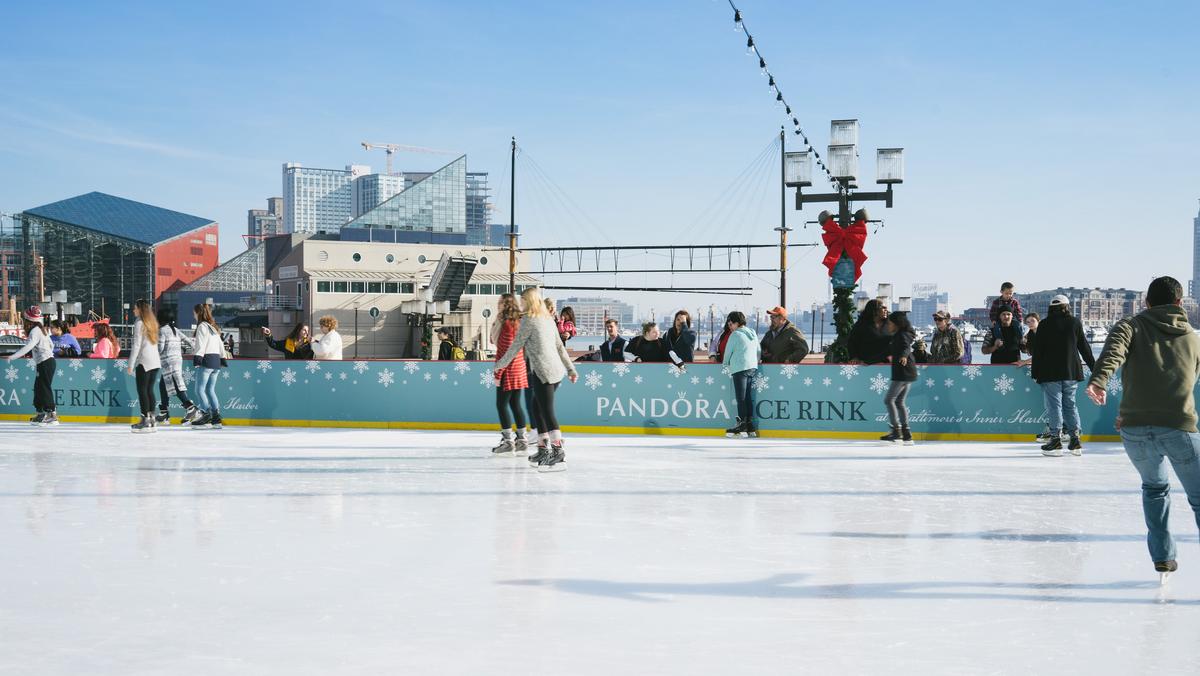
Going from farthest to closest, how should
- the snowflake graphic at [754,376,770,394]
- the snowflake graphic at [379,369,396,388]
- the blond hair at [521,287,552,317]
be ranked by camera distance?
1. the snowflake graphic at [379,369,396,388]
2. the snowflake graphic at [754,376,770,394]
3. the blond hair at [521,287,552,317]

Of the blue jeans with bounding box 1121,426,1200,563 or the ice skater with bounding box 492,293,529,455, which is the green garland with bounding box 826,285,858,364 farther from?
the blue jeans with bounding box 1121,426,1200,563

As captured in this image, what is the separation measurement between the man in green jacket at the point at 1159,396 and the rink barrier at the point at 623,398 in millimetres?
6812

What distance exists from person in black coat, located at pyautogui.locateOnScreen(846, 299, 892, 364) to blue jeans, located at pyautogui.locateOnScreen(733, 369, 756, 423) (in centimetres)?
126

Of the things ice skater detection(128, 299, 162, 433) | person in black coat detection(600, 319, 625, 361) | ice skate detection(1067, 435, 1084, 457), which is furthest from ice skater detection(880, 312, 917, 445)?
ice skater detection(128, 299, 162, 433)

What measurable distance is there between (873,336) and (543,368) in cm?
467

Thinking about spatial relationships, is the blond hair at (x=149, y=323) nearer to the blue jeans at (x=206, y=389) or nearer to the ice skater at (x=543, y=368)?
the blue jeans at (x=206, y=389)

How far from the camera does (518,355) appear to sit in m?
9.25

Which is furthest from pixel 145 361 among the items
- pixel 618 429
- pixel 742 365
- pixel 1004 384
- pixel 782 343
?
pixel 1004 384

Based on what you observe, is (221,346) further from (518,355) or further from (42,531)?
(42,531)

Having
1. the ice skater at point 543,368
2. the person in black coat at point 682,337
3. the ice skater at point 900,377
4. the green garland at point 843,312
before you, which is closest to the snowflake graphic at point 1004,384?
the ice skater at point 900,377

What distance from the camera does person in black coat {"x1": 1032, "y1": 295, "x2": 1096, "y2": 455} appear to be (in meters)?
9.60

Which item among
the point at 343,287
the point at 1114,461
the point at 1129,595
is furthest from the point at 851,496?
the point at 343,287

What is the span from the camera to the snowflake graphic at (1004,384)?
443 inches

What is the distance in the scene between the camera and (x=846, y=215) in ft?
42.4
